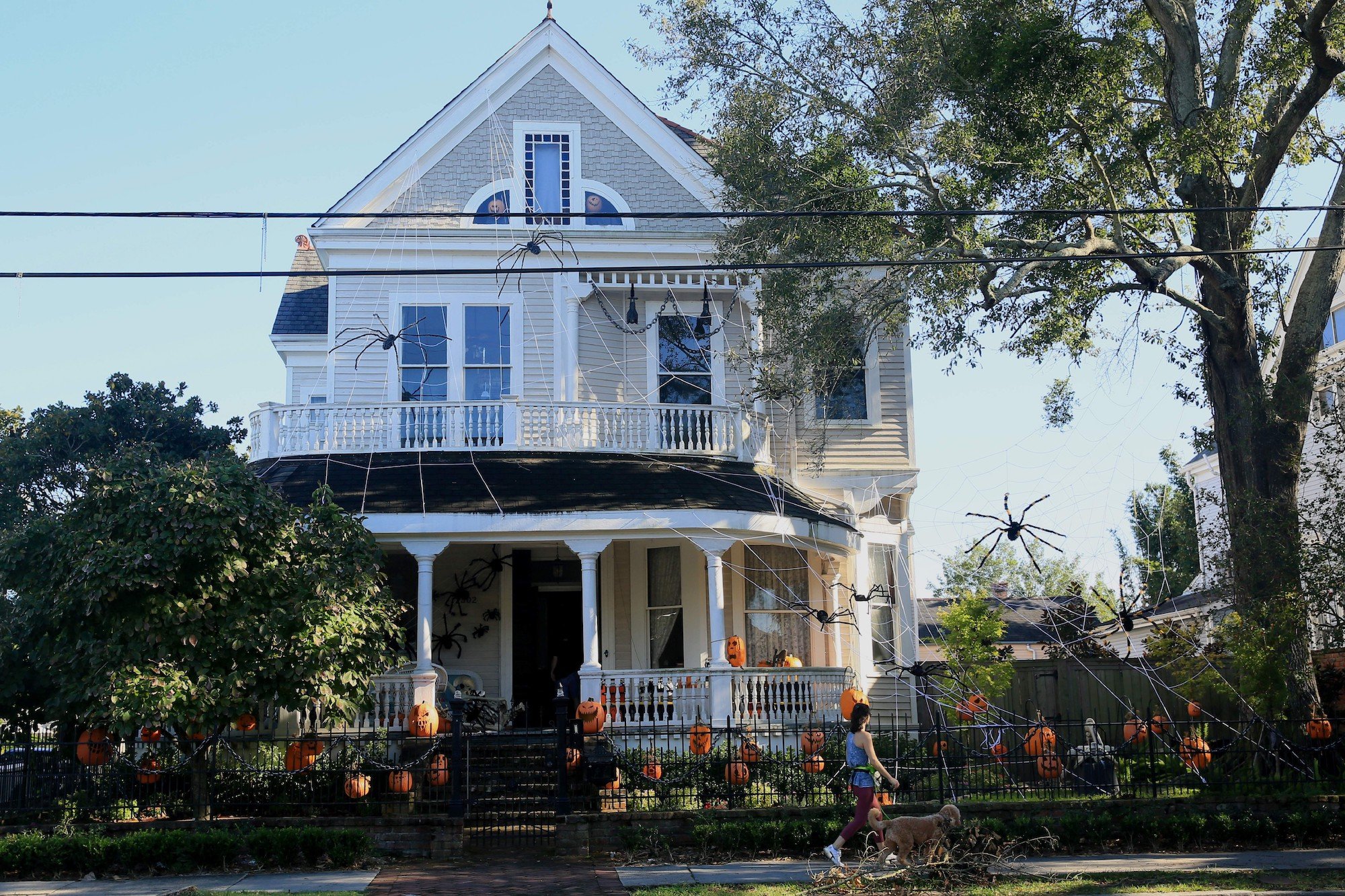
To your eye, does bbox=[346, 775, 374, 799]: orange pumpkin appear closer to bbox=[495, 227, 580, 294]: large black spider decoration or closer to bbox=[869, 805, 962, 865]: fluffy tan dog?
bbox=[869, 805, 962, 865]: fluffy tan dog

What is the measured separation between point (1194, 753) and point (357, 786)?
32.2 ft

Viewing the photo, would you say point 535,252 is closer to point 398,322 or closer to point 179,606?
point 398,322

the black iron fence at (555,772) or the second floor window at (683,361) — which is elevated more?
the second floor window at (683,361)

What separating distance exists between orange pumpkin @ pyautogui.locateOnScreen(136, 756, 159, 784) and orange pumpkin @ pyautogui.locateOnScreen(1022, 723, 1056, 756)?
405 inches

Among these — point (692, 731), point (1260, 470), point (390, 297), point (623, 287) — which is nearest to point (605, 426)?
point (623, 287)

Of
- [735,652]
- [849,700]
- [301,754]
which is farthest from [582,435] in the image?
[301,754]

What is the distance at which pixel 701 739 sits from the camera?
49.8 feet

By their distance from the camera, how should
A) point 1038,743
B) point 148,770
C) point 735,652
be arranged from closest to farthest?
point 148,770
point 1038,743
point 735,652

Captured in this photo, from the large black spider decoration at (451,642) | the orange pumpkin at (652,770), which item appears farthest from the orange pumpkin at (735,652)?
the large black spider decoration at (451,642)

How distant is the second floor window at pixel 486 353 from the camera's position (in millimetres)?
20469

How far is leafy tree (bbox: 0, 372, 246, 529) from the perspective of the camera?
25.8 m

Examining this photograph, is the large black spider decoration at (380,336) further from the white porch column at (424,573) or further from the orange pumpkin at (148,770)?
the orange pumpkin at (148,770)

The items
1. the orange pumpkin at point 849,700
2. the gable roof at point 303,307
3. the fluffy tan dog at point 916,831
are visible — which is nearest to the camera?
the fluffy tan dog at point 916,831

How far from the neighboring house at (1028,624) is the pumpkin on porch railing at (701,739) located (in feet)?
13.5
